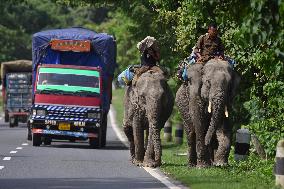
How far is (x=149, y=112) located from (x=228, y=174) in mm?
3667

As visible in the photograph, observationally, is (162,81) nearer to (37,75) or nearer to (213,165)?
(213,165)

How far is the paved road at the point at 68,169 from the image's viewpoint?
17.7 m

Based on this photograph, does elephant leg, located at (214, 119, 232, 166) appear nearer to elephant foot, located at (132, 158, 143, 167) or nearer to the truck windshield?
elephant foot, located at (132, 158, 143, 167)

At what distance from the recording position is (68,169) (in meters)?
21.3

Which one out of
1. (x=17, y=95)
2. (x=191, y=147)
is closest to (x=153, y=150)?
(x=191, y=147)

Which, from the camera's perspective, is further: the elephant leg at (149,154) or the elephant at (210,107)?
the elephant leg at (149,154)

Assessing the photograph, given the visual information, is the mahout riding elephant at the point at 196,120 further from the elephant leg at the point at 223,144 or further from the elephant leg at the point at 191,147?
the elephant leg at the point at 223,144

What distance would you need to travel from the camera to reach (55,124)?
31078 millimetres

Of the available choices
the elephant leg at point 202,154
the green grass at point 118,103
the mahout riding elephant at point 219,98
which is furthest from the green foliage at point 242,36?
the green grass at point 118,103

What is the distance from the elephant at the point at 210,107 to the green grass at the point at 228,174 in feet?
1.17

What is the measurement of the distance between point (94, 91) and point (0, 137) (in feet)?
24.9

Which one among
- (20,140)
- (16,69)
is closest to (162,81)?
(20,140)

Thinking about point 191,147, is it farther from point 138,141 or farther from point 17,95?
point 17,95

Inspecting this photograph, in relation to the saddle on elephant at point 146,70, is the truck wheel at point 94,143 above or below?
below
